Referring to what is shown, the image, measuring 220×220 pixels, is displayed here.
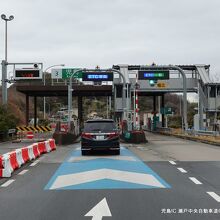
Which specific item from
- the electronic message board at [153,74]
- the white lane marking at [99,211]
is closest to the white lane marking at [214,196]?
the white lane marking at [99,211]

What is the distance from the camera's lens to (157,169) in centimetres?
1588

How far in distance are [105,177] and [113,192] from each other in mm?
2726

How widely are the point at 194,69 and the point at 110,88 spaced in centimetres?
1009

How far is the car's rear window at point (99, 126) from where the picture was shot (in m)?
21.8

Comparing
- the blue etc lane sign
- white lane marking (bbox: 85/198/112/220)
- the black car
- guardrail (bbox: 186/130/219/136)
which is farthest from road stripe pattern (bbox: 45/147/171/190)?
the blue etc lane sign

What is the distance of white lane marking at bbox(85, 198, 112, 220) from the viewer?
8242 mm

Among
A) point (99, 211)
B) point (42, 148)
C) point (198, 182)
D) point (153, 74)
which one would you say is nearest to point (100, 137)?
point (42, 148)

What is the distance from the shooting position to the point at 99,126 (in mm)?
21953

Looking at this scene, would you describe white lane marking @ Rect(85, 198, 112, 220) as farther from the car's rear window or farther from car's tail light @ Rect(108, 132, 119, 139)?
the car's rear window

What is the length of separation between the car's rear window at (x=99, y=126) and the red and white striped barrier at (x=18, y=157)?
2.45 metres

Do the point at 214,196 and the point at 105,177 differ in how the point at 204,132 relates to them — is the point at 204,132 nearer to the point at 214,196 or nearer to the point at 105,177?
the point at 105,177

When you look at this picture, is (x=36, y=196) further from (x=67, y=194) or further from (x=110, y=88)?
(x=110, y=88)

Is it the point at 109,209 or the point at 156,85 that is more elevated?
the point at 156,85

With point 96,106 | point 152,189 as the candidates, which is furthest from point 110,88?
point 96,106
